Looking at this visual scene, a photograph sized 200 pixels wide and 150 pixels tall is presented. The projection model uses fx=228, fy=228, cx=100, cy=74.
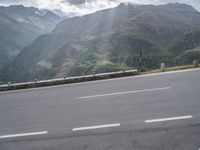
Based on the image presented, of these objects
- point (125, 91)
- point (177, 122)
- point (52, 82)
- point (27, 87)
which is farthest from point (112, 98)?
point (27, 87)

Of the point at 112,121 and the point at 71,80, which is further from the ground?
the point at 71,80

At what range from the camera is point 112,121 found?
739 cm

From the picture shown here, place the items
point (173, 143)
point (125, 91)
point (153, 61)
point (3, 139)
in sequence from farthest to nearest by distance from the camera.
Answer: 1. point (153, 61)
2. point (125, 91)
3. point (3, 139)
4. point (173, 143)

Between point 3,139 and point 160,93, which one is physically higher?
point 160,93

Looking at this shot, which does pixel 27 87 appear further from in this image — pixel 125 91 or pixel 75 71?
pixel 75 71

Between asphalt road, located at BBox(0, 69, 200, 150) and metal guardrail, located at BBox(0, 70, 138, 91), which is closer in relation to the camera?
asphalt road, located at BBox(0, 69, 200, 150)

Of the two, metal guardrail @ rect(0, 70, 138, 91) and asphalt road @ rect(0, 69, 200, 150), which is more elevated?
metal guardrail @ rect(0, 70, 138, 91)

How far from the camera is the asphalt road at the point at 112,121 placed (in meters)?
5.97

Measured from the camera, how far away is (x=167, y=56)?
17600cm

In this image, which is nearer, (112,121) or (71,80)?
(112,121)

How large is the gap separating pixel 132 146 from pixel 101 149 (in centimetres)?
78

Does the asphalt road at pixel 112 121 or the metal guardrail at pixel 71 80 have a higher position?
the metal guardrail at pixel 71 80

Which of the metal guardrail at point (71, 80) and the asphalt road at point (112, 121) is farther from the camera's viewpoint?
the metal guardrail at point (71, 80)

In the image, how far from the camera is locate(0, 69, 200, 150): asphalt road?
Result: 597 centimetres
